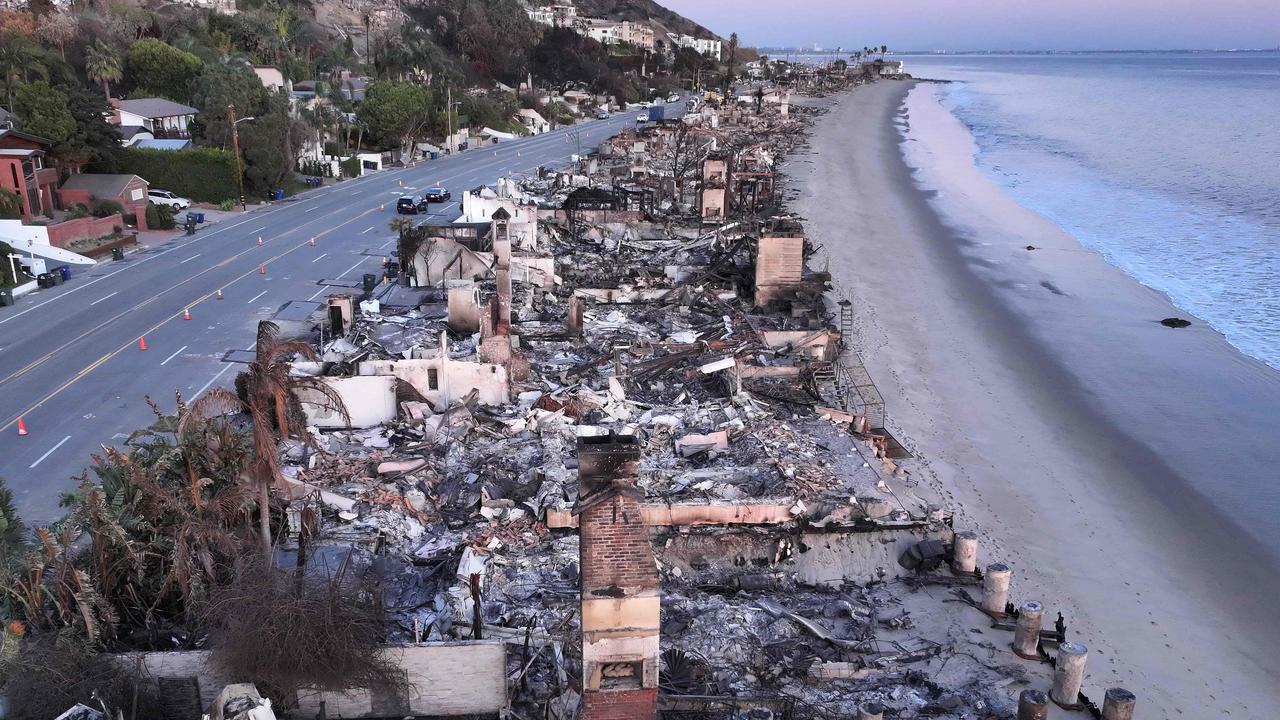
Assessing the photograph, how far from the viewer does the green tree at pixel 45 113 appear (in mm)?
45406

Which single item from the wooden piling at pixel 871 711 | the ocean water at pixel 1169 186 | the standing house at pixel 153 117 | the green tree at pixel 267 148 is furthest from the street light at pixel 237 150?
the wooden piling at pixel 871 711

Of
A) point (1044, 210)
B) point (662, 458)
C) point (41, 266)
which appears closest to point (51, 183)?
point (41, 266)

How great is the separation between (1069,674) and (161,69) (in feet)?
243

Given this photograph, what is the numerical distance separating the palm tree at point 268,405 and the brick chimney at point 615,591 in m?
5.74

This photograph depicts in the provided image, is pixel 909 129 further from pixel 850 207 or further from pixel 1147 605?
pixel 1147 605

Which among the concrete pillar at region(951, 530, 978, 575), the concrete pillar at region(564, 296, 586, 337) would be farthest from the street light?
the concrete pillar at region(951, 530, 978, 575)

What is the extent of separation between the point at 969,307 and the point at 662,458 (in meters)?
20.1

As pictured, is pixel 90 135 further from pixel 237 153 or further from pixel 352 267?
pixel 352 267

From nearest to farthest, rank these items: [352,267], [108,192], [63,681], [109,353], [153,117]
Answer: [63,681]
[109,353]
[352,267]
[108,192]
[153,117]

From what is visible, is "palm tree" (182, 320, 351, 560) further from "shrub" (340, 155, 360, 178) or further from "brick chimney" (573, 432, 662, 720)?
"shrub" (340, 155, 360, 178)

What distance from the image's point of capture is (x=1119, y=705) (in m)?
12.6

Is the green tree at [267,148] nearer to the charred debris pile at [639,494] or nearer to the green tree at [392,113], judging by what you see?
the green tree at [392,113]

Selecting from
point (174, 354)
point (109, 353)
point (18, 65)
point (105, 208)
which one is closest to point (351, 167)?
point (18, 65)

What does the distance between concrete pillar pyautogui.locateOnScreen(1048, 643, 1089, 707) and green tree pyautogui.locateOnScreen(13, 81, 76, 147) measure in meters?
49.7
